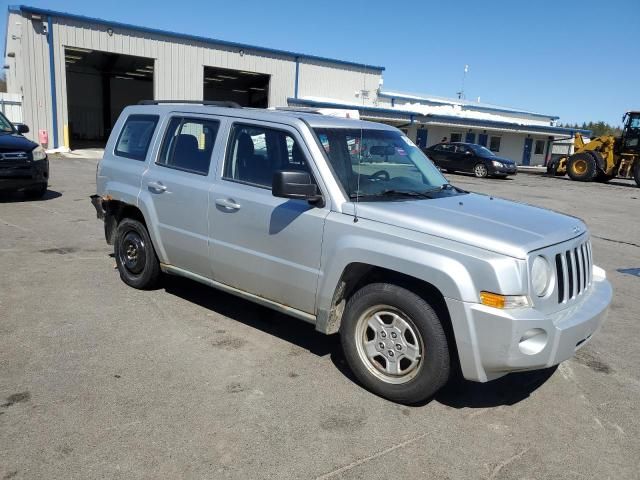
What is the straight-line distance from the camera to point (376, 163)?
14.4 feet

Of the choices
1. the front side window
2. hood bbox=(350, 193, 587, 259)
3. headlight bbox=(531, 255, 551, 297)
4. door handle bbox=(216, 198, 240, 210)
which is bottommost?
headlight bbox=(531, 255, 551, 297)

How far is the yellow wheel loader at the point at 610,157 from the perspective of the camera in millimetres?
25031

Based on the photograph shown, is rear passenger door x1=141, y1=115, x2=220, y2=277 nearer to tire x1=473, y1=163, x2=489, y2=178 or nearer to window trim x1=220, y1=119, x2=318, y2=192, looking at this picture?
window trim x1=220, y1=119, x2=318, y2=192

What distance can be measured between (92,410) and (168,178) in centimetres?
231

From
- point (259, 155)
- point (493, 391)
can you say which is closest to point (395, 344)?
point (493, 391)

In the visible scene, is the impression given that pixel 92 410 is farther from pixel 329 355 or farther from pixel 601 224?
pixel 601 224

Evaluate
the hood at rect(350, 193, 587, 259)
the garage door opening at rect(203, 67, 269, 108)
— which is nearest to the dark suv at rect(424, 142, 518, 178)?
the garage door opening at rect(203, 67, 269, 108)

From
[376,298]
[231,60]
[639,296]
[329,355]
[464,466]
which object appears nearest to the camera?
[464,466]

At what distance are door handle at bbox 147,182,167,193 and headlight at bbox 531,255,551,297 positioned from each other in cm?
329

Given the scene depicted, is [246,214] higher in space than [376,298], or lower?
higher

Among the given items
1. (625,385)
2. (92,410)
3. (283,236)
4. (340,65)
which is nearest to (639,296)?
(625,385)

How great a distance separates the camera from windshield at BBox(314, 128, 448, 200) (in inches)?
161

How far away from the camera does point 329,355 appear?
14.4 ft

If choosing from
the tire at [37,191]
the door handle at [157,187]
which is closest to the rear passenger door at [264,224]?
the door handle at [157,187]
